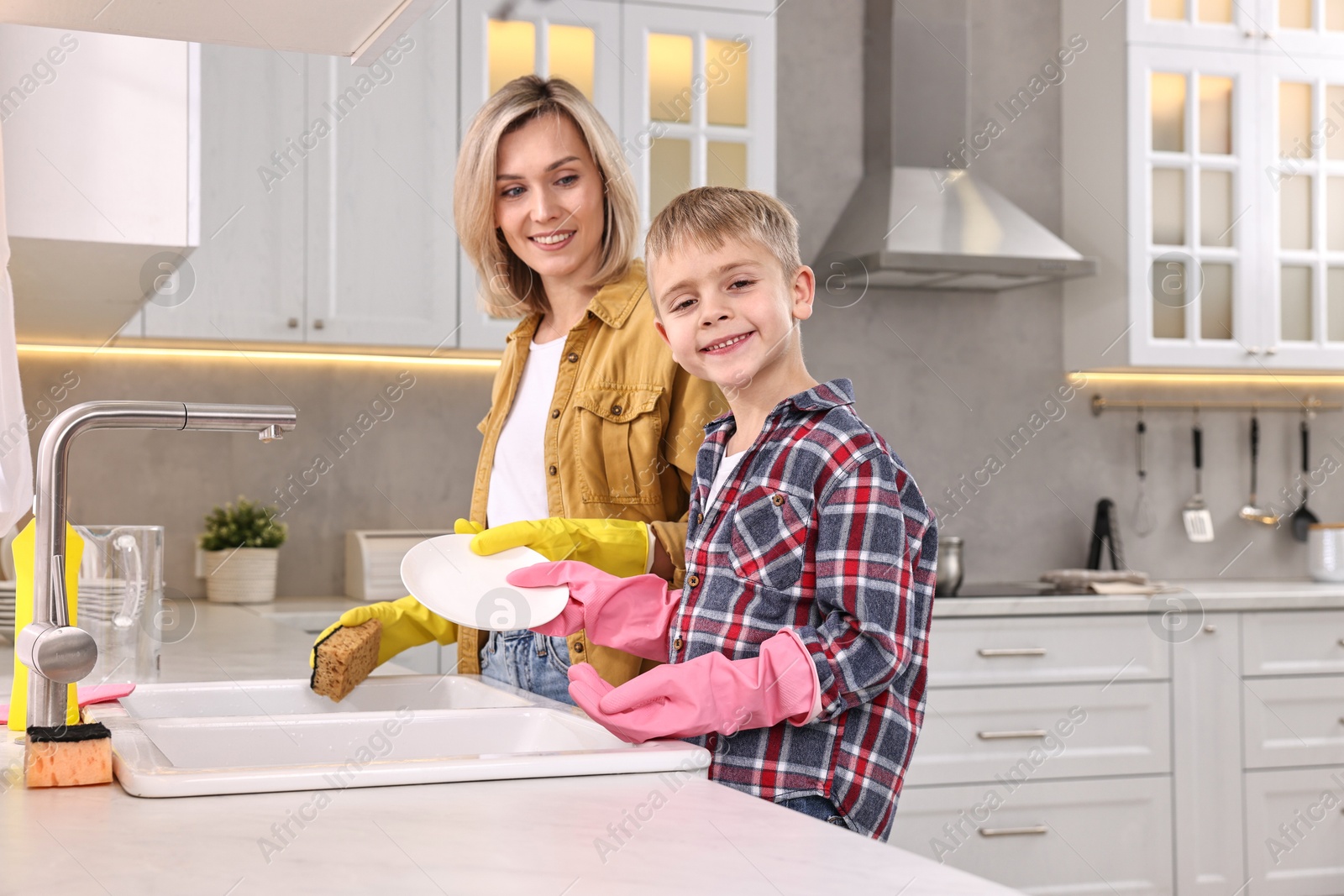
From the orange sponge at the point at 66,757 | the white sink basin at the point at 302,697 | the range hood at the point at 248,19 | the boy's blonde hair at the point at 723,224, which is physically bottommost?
the white sink basin at the point at 302,697

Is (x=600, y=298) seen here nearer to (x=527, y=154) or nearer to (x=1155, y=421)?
(x=527, y=154)

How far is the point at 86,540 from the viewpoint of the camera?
133 centimetres

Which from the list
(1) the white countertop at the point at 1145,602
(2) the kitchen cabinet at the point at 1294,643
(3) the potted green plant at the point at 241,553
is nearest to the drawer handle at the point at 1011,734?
(1) the white countertop at the point at 1145,602

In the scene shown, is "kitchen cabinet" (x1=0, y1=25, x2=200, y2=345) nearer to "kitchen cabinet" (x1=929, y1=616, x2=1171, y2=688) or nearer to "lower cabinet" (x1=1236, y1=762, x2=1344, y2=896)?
"kitchen cabinet" (x1=929, y1=616, x2=1171, y2=688)

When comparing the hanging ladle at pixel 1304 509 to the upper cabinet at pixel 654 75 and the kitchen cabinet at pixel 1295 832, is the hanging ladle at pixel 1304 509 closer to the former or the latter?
the kitchen cabinet at pixel 1295 832

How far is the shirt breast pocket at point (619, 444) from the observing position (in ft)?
4.25

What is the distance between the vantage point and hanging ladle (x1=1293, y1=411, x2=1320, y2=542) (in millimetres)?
3521

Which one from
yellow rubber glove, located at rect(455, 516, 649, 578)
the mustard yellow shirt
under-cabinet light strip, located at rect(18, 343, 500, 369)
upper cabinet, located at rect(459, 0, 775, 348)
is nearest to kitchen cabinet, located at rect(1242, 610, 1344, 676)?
upper cabinet, located at rect(459, 0, 775, 348)

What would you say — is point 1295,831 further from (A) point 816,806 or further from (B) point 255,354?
(B) point 255,354

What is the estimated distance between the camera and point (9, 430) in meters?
0.93

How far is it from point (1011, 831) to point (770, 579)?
198 centimetres

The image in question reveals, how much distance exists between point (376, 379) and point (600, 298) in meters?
1.73

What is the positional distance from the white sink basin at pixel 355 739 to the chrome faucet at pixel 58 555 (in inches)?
2.3

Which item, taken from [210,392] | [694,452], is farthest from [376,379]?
[694,452]
